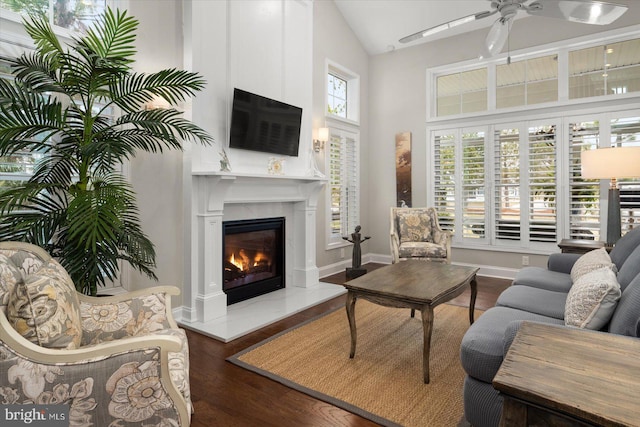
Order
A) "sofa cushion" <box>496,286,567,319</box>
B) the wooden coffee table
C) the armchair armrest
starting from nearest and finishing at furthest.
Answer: the armchair armrest < "sofa cushion" <box>496,286,567,319</box> < the wooden coffee table

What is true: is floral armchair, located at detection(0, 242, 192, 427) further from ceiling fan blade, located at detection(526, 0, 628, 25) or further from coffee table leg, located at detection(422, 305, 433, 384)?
ceiling fan blade, located at detection(526, 0, 628, 25)

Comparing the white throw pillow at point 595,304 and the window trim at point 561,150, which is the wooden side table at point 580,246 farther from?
the white throw pillow at point 595,304

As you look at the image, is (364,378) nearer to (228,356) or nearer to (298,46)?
(228,356)

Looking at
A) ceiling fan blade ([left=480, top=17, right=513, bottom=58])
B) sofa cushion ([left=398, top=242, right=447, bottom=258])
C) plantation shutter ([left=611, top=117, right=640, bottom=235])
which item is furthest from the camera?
sofa cushion ([left=398, top=242, right=447, bottom=258])

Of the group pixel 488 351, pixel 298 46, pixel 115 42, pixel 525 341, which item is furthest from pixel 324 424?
pixel 298 46

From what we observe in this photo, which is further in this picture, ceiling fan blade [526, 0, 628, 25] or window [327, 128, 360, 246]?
window [327, 128, 360, 246]

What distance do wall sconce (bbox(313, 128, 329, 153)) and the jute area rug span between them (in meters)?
2.38

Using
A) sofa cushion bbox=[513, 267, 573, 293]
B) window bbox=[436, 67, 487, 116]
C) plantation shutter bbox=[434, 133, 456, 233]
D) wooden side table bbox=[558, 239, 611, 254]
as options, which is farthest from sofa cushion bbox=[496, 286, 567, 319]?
window bbox=[436, 67, 487, 116]

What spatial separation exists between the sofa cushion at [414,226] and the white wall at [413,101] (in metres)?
0.78

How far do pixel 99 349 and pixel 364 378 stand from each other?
162cm

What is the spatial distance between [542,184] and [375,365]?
3.71 m

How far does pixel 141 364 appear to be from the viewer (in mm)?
1405

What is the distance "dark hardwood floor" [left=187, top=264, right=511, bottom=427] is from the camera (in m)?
1.98

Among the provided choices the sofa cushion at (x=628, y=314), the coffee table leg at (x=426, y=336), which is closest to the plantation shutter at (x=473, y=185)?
the coffee table leg at (x=426, y=336)
